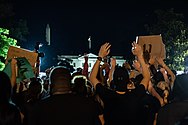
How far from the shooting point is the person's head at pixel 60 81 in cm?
463

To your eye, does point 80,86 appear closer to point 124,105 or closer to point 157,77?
point 124,105

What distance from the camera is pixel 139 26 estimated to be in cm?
6738

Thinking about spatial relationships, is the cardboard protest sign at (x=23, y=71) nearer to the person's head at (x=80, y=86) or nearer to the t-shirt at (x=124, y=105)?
the person's head at (x=80, y=86)

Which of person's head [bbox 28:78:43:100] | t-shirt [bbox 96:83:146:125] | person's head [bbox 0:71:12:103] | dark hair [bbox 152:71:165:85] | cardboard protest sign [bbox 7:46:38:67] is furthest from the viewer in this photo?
cardboard protest sign [bbox 7:46:38:67]

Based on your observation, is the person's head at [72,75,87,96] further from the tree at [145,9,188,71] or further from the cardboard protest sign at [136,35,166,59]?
the tree at [145,9,188,71]

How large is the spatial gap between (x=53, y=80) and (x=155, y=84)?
9.78ft

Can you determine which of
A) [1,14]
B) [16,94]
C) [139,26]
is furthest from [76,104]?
[139,26]

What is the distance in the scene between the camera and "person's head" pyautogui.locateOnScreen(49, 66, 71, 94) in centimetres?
463

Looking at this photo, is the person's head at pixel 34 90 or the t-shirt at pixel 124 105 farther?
the person's head at pixel 34 90

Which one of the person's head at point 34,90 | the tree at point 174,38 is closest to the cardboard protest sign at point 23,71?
the person's head at point 34,90

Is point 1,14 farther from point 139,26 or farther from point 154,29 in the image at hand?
point 139,26

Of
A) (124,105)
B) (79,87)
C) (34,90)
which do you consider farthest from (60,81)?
(34,90)

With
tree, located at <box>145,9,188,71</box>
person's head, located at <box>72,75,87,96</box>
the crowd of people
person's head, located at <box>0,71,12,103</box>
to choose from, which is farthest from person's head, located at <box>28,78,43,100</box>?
tree, located at <box>145,9,188,71</box>

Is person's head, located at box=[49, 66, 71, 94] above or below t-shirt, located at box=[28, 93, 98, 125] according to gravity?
above
